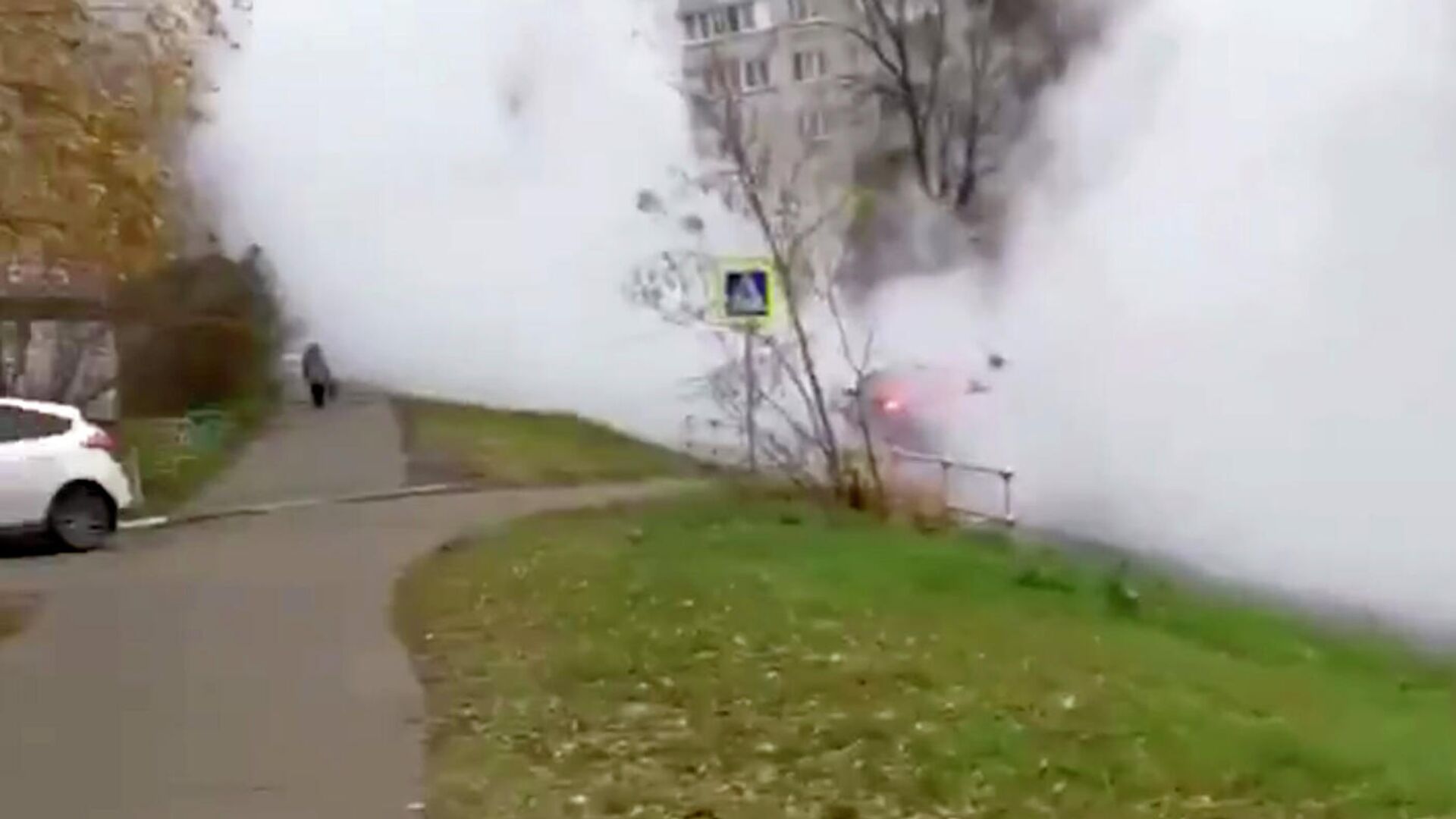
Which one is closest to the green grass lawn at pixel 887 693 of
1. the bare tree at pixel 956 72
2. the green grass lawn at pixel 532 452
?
the green grass lawn at pixel 532 452

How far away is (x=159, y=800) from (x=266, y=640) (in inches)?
176

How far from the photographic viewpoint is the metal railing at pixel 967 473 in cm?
2033

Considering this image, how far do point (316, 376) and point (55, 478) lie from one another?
2203 centimetres

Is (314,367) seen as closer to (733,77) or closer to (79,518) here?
(733,77)

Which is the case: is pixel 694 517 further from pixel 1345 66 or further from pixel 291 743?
pixel 291 743

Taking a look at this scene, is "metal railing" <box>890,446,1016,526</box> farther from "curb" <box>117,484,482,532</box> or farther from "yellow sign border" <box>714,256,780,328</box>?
"curb" <box>117,484,482,532</box>

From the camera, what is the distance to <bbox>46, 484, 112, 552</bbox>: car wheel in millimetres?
21656

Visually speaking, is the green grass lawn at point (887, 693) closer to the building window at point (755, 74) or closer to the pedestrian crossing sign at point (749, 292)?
the pedestrian crossing sign at point (749, 292)

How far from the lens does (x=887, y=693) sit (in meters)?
10.9

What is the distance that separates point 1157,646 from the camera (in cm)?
1321

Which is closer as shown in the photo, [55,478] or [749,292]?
[749,292]

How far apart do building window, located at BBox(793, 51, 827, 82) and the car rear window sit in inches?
800

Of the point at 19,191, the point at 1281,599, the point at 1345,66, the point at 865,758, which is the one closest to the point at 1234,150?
the point at 1345,66

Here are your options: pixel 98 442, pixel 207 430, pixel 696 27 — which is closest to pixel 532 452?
pixel 696 27
